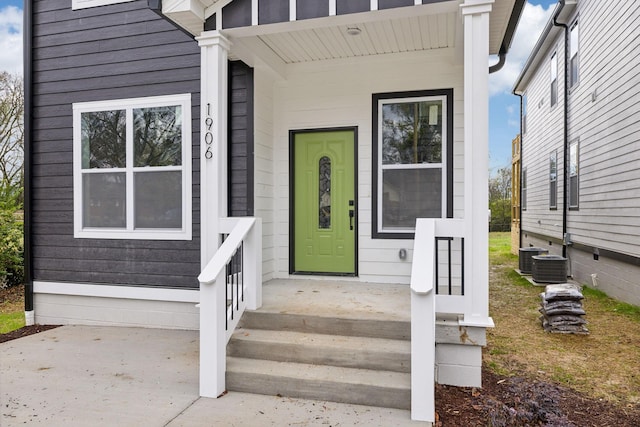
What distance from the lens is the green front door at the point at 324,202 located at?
5.32 meters

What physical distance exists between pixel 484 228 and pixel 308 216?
256 centimetres

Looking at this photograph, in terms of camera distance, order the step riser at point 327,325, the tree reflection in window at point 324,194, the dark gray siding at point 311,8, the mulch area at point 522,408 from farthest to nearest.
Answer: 1. the tree reflection in window at point 324,194
2. the dark gray siding at point 311,8
3. the step riser at point 327,325
4. the mulch area at point 522,408

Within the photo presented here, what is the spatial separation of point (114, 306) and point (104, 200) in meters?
A: 1.26

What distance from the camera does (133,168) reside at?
5184 mm

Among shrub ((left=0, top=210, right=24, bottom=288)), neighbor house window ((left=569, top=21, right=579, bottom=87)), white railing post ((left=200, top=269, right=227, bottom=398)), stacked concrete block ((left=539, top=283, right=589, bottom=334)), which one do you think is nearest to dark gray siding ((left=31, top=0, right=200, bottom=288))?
white railing post ((left=200, top=269, right=227, bottom=398))

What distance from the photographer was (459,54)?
15.0 feet

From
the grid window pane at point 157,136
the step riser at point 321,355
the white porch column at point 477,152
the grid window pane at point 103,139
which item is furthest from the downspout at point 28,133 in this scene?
the white porch column at point 477,152

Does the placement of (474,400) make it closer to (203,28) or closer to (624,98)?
(203,28)

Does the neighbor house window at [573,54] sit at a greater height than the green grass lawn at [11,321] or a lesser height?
greater

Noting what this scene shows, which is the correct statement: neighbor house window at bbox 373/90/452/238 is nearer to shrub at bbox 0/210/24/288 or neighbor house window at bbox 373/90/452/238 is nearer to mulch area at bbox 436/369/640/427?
mulch area at bbox 436/369/640/427

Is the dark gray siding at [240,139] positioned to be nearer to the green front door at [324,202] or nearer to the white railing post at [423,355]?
the green front door at [324,202]

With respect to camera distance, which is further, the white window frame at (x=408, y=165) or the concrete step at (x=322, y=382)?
the white window frame at (x=408, y=165)

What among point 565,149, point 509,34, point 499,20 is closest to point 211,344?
point 499,20

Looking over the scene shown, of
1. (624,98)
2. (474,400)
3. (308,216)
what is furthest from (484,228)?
(624,98)
